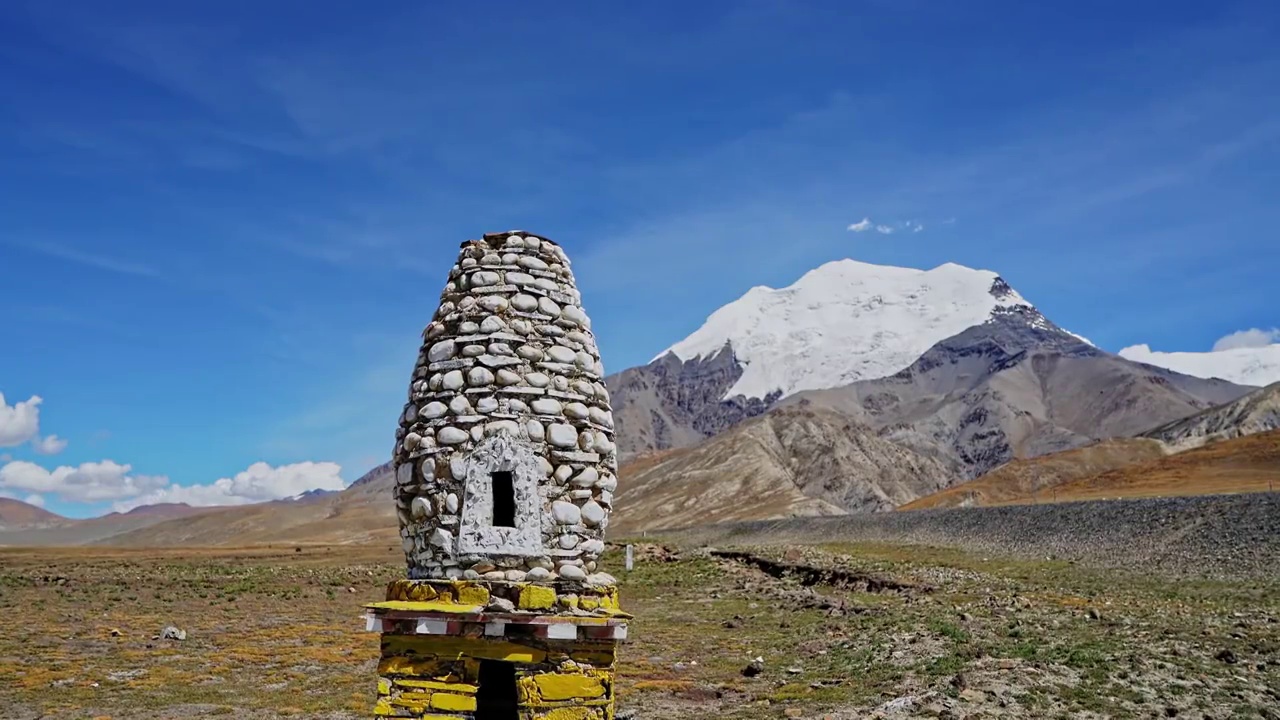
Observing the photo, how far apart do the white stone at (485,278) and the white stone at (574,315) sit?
1.90 feet

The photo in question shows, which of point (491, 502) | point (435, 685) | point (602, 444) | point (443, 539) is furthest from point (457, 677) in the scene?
point (602, 444)

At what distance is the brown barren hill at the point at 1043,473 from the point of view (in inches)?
3391

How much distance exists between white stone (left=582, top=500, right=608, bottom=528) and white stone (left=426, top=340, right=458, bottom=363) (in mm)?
1585

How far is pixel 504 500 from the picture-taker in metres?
7.38

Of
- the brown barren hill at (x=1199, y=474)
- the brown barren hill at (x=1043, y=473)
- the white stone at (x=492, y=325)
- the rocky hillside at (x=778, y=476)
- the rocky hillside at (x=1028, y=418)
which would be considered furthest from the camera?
the rocky hillside at (x=1028, y=418)

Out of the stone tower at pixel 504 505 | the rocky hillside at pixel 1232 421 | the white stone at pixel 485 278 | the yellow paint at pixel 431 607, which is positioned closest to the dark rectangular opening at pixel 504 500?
the stone tower at pixel 504 505

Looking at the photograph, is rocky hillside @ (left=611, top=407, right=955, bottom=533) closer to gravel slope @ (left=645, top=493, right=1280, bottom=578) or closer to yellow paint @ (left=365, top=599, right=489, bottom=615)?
gravel slope @ (left=645, top=493, right=1280, bottom=578)

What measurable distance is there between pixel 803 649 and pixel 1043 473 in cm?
8334

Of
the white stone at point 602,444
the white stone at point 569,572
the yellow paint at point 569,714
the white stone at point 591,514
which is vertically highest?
the white stone at point 602,444

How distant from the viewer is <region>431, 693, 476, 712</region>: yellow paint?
6895 mm

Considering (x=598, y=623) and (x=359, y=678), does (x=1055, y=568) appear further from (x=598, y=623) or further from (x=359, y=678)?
(x=598, y=623)

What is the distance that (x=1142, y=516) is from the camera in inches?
1566

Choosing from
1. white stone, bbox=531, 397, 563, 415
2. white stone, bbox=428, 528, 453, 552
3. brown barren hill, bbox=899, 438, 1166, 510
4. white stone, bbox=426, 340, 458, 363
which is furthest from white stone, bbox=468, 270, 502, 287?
brown barren hill, bbox=899, 438, 1166, 510

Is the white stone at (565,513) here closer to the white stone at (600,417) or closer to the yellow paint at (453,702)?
the white stone at (600,417)
